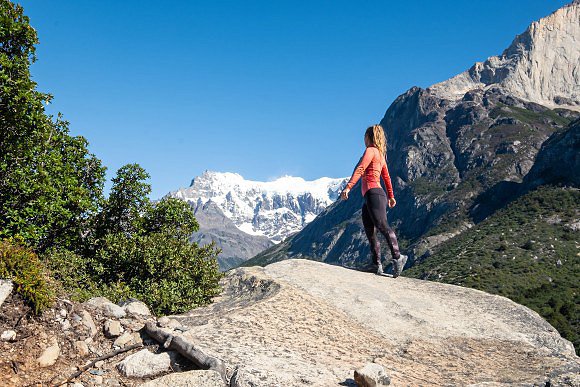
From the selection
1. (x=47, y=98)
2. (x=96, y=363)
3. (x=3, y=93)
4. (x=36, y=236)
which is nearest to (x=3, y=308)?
(x=96, y=363)

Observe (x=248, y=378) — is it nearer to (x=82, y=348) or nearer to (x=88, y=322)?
(x=82, y=348)

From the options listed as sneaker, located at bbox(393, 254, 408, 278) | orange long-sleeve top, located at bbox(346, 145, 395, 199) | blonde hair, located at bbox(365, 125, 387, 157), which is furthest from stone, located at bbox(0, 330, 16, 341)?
blonde hair, located at bbox(365, 125, 387, 157)

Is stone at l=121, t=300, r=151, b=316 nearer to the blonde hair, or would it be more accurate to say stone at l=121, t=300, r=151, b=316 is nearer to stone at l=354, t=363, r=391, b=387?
stone at l=354, t=363, r=391, b=387

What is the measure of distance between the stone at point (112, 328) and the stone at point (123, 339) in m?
0.14

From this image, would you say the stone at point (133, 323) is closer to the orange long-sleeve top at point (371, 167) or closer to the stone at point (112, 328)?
the stone at point (112, 328)

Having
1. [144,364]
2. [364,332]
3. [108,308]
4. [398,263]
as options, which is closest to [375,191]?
[398,263]

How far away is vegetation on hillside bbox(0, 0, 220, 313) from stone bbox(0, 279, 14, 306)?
82.3 inches

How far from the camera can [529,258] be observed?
384ft

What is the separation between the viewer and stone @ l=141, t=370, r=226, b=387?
614 centimetres

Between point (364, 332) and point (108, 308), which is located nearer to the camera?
point (108, 308)

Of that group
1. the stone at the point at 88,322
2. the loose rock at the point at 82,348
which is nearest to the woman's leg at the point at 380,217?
the stone at the point at 88,322

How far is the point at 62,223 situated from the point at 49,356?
6.75m

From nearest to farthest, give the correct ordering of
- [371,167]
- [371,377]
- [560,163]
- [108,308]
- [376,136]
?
[371,377] → [108,308] → [371,167] → [376,136] → [560,163]

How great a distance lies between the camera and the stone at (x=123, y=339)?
23.5 feet
